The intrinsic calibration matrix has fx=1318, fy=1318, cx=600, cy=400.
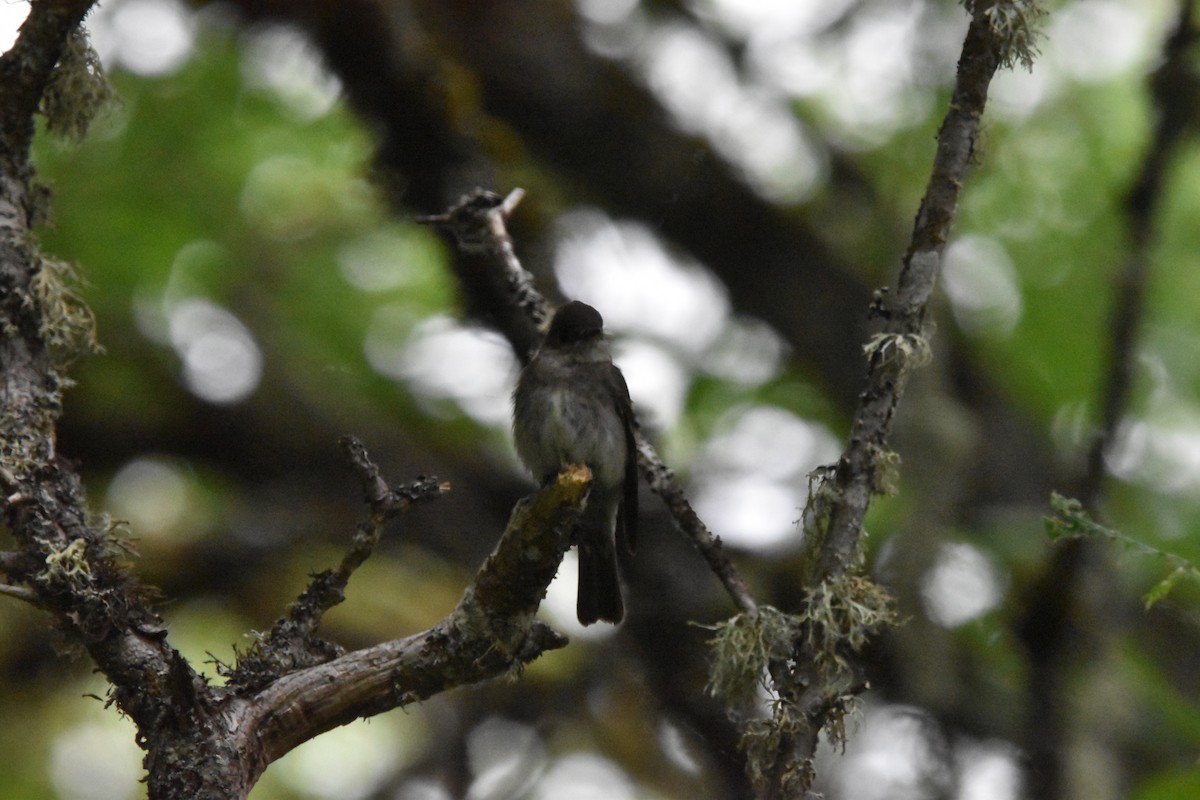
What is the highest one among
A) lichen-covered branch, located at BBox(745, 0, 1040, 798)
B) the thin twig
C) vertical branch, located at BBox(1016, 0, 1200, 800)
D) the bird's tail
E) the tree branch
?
vertical branch, located at BBox(1016, 0, 1200, 800)

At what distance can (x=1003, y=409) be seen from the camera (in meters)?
6.75

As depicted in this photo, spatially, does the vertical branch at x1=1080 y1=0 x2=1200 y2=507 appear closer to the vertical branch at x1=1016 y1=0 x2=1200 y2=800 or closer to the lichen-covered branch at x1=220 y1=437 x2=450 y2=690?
the vertical branch at x1=1016 y1=0 x2=1200 y2=800

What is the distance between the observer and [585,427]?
16.0 ft

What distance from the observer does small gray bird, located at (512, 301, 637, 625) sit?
486 cm

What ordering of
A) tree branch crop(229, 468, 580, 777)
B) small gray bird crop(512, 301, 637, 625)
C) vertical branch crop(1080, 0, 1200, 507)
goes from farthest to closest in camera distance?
small gray bird crop(512, 301, 637, 625) < vertical branch crop(1080, 0, 1200, 507) < tree branch crop(229, 468, 580, 777)

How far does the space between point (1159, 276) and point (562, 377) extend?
326cm

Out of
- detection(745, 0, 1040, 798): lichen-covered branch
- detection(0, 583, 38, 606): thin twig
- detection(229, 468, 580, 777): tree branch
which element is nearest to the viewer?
detection(0, 583, 38, 606): thin twig

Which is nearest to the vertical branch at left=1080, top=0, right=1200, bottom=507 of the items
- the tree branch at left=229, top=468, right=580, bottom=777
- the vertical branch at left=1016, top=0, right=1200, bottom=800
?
the vertical branch at left=1016, top=0, right=1200, bottom=800

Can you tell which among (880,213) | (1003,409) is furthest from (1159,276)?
(880,213)

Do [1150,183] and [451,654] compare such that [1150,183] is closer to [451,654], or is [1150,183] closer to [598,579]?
[598,579]

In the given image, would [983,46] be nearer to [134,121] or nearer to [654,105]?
[654,105]

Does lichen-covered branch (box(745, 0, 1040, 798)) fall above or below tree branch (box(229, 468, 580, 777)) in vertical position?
above

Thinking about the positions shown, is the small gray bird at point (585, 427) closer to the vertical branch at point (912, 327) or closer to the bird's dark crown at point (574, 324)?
the bird's dark crown at point (574, 324)

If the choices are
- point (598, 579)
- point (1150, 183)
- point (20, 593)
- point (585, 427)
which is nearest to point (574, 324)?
point (585, 427)
